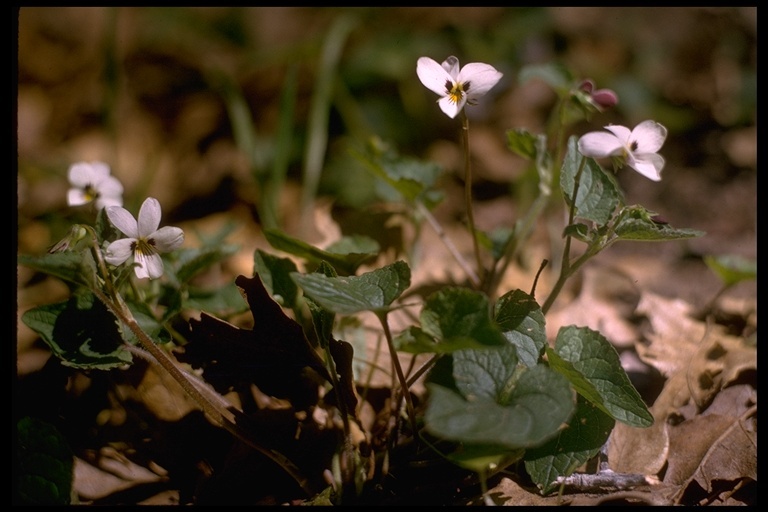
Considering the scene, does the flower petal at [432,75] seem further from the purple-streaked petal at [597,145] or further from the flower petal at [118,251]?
the flower petal at [118,251]

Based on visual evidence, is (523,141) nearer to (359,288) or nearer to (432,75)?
(432,75)

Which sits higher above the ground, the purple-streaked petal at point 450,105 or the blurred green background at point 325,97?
the blurred green background at point 325,97

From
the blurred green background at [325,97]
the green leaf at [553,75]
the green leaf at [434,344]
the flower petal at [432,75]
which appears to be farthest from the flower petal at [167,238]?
the blurred green background at [325,97]

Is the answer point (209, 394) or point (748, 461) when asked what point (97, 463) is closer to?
point (209, 394)

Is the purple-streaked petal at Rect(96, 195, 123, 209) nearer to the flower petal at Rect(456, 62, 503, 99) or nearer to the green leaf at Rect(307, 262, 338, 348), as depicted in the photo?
the green leaf at Rect(307, 262, 338, 348)

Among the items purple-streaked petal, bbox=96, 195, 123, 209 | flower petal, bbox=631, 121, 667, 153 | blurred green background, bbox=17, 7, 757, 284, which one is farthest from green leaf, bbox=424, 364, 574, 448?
blurred green background, bbox=17, 7, 757, 284

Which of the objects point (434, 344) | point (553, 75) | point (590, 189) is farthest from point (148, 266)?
point (553, 75)
